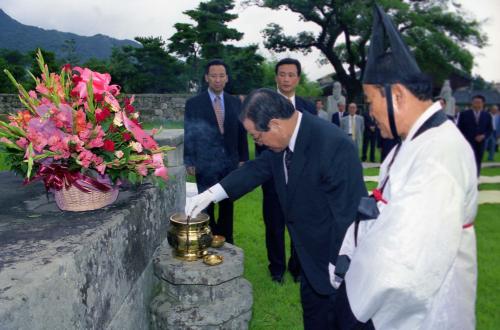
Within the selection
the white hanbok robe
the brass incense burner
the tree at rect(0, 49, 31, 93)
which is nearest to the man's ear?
the white hanbok robe

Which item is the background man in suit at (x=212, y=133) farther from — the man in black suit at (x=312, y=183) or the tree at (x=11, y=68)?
the tree at (x=11, y=68)

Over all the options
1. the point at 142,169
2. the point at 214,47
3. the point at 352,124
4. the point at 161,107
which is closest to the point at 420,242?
the point at 142,169

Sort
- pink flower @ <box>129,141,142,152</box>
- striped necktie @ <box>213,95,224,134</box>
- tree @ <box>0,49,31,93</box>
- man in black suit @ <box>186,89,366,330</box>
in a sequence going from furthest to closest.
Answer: tree @ <box>0,49,31,93</box>
striped necktie @ <box>213,95,224,134</box>
man in black suit @ <box>186,89,366,330</box>
pink flower @ <box>129,141,142,152</box>

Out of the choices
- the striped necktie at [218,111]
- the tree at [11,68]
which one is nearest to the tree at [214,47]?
the tree at [11,68]

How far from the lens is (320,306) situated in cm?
278

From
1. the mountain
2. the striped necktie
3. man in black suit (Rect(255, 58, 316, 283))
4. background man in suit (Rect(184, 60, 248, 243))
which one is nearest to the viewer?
man in black suit (Rect(255, 58, 316, 283))

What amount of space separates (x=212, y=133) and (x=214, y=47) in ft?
76.5

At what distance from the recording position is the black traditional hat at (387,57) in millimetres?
1680

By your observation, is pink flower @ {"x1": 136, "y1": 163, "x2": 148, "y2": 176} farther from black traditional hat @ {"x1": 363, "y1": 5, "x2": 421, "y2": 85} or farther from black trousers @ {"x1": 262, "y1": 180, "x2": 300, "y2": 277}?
black trousers @ {"x1": 262, "y1": 180, "x2": 300, "y2": 277}

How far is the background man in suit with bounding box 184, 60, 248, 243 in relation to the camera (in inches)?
197

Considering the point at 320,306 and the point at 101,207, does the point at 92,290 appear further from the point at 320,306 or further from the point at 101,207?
the point at 320,306

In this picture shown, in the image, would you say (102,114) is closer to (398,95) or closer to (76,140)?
(76,140)

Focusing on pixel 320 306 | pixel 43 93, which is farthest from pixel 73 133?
pixel 320 306

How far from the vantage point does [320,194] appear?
272cm
